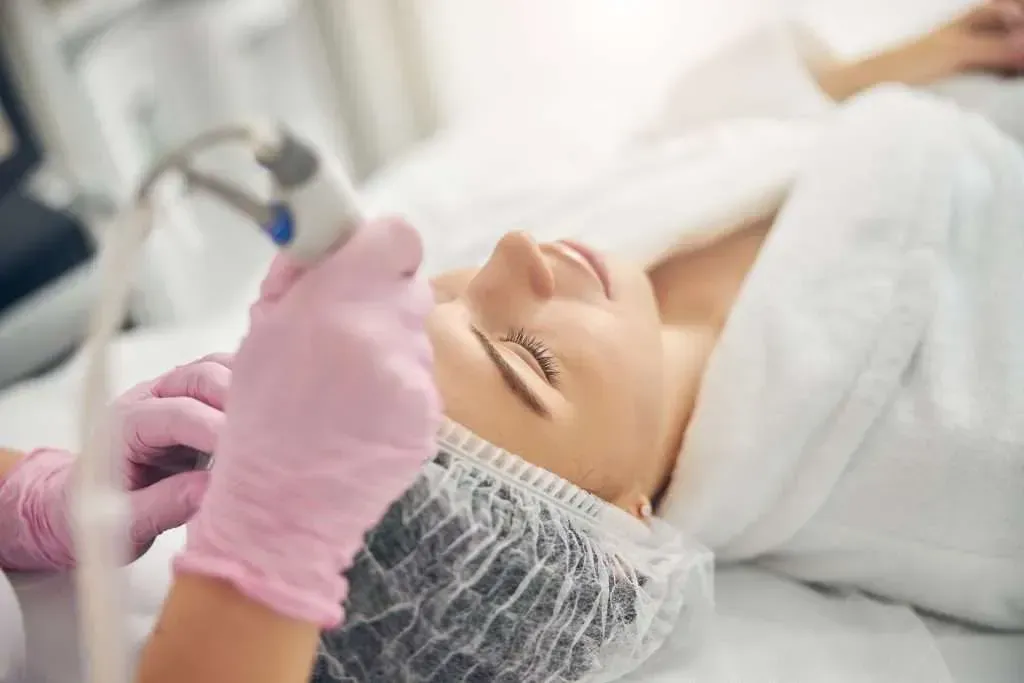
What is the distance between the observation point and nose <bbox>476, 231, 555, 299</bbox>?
670 millimetres

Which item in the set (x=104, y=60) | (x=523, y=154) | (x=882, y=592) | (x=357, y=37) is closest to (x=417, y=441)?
(x=882, y=592)

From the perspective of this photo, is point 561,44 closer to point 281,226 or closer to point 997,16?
point 997,16

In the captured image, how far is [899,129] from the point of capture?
882 mm

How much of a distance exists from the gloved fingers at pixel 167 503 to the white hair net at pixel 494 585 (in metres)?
0.13

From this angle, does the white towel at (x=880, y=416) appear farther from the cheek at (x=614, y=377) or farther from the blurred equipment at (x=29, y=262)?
the blurred equipment at (x=29, y=262)

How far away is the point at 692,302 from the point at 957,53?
485 mm

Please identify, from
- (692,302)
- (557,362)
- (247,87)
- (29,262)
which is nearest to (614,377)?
(557,362)

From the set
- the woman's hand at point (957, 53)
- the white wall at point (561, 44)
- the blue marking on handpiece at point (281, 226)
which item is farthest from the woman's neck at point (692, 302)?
the white wall at point (561, 44)

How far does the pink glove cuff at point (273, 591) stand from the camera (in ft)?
1.30

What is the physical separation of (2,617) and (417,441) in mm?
308

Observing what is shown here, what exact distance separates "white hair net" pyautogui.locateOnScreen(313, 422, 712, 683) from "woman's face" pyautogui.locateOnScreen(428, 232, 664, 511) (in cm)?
3

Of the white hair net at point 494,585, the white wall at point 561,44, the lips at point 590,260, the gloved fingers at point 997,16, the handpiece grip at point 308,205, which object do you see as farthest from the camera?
the white wall at point 561,44

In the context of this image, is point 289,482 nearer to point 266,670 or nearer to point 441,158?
point 266,670

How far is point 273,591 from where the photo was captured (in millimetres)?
396
